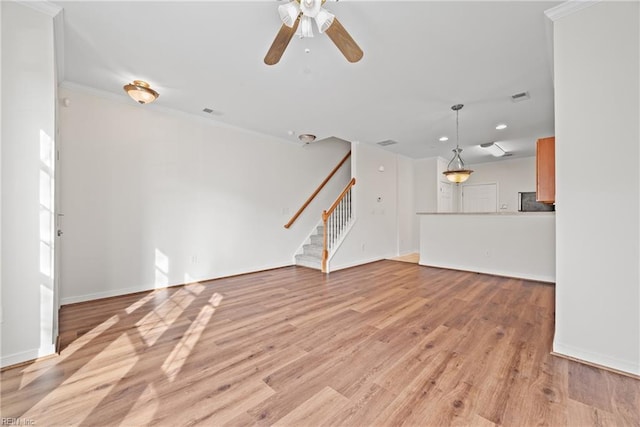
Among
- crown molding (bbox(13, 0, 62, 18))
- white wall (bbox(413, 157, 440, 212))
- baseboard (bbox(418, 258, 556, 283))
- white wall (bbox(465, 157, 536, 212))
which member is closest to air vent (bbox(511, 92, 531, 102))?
baseboard (bbox(418, 258, 556, 283))

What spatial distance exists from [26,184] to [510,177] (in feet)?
30.0

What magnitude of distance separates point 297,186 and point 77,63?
3.71m

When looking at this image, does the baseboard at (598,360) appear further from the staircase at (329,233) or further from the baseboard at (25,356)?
the baseboard at (25,356)

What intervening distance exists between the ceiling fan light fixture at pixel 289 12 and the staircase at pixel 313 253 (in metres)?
4.06

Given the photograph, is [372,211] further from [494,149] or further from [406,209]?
[494,149]

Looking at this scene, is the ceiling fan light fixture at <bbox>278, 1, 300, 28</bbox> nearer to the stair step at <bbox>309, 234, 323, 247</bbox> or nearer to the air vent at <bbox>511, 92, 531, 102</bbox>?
the air vent at <bbox>511, 92, 531, 102</bbox>

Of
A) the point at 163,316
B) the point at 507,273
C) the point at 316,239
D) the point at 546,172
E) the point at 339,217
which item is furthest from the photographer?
the point at 316,239

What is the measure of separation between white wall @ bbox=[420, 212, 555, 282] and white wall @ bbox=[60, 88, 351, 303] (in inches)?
120

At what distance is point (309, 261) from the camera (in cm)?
534

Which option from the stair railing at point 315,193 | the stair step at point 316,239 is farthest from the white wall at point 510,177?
the stair step at point 316,239

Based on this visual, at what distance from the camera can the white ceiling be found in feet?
6.66

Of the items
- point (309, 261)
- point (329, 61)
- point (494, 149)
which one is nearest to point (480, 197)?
point (494, 149)

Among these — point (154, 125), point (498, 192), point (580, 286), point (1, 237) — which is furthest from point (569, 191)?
point (498, 192)

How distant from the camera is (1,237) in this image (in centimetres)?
184
